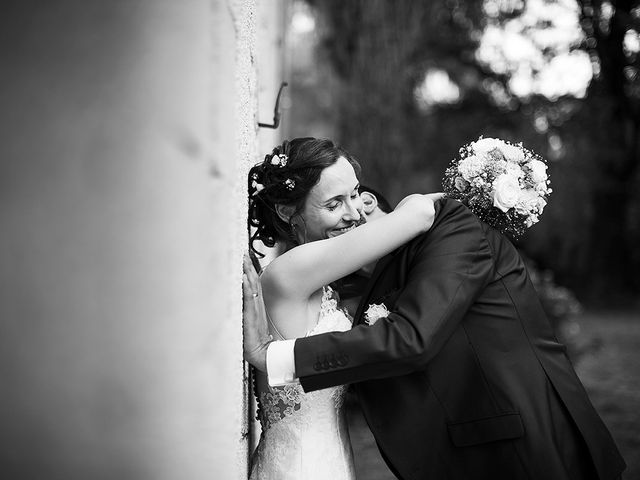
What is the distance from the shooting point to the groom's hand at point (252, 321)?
7.48ft

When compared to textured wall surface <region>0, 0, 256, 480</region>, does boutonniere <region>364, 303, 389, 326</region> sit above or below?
below

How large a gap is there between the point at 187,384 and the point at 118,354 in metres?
0.17

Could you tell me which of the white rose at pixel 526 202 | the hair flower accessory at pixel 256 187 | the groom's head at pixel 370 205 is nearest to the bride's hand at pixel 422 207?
the white rose at pixel 526 202

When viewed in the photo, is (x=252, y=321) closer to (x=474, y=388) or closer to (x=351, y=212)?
(x=351, y=212)

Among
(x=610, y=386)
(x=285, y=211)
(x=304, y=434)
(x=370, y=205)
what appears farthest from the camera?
(x=610, y=386)

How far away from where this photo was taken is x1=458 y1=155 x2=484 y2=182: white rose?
2658mm

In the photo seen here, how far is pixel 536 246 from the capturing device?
14000 millimetres

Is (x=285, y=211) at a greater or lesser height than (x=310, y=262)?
greater

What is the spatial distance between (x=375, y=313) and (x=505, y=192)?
645mm

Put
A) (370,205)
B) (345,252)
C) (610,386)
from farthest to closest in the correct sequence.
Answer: (610,386) < (370,205) < (345,252)

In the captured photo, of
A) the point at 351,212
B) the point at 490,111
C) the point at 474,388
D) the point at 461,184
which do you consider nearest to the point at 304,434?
the point at 474,388

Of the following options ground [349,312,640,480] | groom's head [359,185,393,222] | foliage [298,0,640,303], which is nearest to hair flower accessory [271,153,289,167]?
groom's head [359,185,393,222]

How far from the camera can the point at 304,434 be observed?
100 inches

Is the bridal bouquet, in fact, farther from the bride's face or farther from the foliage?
the foliage
